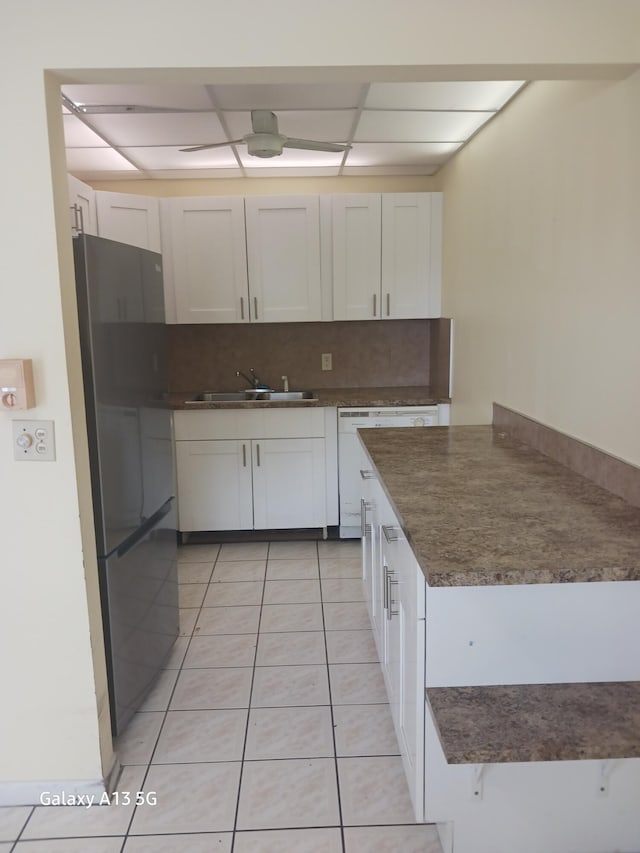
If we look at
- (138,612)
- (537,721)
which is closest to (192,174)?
(138,612)

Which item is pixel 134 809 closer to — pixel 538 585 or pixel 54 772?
pixel 54 772

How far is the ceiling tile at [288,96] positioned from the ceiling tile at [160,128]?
0.22 meters

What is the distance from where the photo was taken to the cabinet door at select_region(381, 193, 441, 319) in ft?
12.1

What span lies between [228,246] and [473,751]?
3.15 metres

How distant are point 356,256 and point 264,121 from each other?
1165 mm

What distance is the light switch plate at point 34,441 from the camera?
1.65 m

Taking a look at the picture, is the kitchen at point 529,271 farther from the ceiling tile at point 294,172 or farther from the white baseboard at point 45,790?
the ceiling tile at point 294,172

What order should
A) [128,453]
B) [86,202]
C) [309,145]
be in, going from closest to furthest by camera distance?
1. [128,453]
2. [309,145]
3. [86,202]

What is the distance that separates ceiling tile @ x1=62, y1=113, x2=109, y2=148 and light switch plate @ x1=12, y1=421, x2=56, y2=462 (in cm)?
159

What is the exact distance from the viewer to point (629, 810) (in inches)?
56.9

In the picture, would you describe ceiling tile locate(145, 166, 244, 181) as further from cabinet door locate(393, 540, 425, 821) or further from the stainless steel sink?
cabinet door locate(393, 540, 425, 821)

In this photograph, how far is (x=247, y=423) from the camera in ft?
11.8

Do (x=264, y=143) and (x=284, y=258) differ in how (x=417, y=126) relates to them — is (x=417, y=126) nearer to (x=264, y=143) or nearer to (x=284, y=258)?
(x=264, y=143)

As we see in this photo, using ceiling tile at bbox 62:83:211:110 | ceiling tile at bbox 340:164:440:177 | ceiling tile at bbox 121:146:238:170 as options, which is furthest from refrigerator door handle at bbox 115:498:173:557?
ceiling tile at bbox 340:164:440:177
